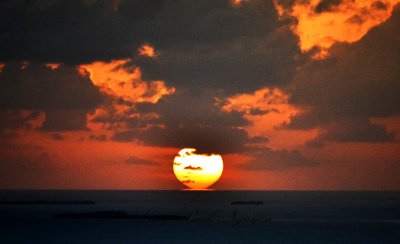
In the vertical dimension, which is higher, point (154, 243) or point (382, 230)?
point (382, 230)

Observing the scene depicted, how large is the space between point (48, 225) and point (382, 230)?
44.8 meters

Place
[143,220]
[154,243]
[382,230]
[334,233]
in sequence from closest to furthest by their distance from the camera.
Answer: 1. [154,243]
2. [334,233]
3. [382,230]
4. [143,220]

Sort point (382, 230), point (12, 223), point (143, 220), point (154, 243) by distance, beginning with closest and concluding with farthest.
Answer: point (154, 243)
point (382, 230)
point (12, 223)
point (143, 220)

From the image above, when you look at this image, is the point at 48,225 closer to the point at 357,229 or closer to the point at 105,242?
the point at 105,242

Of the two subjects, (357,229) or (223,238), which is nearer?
(223,238)

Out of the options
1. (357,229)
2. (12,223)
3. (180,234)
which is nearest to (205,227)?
(180,234)

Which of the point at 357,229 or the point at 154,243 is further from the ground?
the point at 357,229

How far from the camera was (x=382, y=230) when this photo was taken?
97062mm


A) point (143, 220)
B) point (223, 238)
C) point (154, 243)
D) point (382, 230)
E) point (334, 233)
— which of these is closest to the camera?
point (154, 243)

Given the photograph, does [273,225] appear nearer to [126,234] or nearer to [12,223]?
[126,234]

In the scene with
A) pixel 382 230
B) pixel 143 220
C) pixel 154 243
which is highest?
pixel 143 220

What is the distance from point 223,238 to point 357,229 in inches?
953

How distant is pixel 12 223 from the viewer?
346 ft

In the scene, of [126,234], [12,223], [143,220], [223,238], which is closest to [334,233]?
[223,238]
